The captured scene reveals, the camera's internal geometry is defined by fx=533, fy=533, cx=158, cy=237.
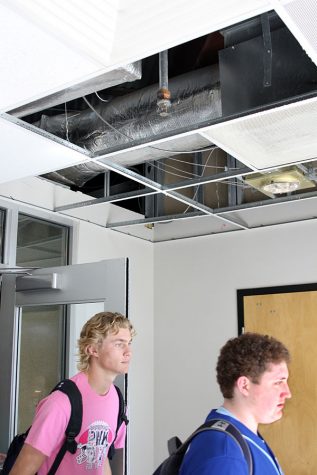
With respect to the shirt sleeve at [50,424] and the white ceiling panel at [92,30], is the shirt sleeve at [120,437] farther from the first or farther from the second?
the white ceiling panel at [92,30]

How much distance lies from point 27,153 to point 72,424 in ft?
4.78

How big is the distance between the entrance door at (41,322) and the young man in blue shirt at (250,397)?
4.13 feet

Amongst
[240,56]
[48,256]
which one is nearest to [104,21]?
[240,56]

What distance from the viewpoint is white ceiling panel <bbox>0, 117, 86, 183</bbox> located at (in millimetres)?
2631

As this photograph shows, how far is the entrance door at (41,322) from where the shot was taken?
3.03 meters

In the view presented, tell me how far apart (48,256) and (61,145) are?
174 cm

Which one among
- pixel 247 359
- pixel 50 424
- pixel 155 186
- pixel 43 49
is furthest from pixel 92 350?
pixel 155 186

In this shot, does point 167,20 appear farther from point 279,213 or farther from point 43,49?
point 279,213

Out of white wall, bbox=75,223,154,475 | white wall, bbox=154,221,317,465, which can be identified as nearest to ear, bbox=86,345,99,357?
white wall, bbox=75,223,154,475

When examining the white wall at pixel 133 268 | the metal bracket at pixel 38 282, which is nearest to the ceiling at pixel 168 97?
the white wall at pixel 133 268

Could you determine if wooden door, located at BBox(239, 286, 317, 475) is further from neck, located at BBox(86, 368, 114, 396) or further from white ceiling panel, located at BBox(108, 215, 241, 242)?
neck, located at BBox(86, 368, 114, 396)

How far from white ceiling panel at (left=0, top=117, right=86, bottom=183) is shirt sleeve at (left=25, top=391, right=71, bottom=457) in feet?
4.11

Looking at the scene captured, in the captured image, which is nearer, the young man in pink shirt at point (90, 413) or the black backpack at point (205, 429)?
the black backpack at point (205, 429)

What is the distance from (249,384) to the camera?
64.9 inches
